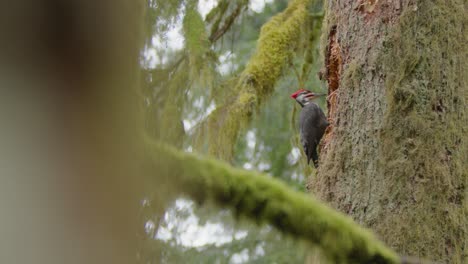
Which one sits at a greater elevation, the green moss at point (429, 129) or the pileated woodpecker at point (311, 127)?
the pileated woodpecker at point (311, 127)

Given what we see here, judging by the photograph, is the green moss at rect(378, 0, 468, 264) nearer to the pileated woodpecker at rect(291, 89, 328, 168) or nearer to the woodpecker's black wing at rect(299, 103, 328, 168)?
the pileated woodpecker at rect(291, 89, 328, 168)

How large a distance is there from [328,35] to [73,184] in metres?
3.16

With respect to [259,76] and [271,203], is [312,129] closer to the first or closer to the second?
[259,76]

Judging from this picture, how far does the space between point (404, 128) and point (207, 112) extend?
2195 mm

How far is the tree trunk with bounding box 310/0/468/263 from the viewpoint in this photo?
264 cm

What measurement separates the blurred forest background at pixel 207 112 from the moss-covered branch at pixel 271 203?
0.11 feet

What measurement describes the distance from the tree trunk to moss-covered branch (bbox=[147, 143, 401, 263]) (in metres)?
1.26

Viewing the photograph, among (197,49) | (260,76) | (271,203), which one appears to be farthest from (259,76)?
(271,203)

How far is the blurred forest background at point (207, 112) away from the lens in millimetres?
1062

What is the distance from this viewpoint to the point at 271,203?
1289 millimetres

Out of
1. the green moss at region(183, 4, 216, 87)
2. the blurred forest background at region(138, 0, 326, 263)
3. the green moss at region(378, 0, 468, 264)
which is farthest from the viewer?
the green moss at region(183, 4, 216, 87)

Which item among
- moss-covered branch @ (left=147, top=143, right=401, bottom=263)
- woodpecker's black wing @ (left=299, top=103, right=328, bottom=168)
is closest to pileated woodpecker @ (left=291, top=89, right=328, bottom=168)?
woodpecker's black wing @ (left=299, top=103, right=328, bottom=168)

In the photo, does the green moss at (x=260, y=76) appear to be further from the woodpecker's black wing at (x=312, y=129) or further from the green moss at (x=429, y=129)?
the green moss at (x=429, y=129)

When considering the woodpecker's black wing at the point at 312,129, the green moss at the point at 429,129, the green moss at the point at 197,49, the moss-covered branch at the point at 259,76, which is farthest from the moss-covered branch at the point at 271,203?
the woodpecker's black wing at the point at 312,129
